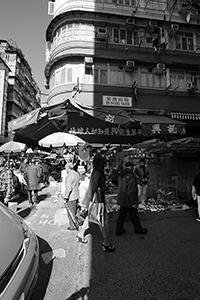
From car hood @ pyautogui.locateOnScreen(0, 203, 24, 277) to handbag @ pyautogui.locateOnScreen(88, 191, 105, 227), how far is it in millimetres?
1687

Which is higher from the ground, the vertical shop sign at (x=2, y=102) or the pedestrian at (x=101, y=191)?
the vertical shop sign at (x=2, y=102)

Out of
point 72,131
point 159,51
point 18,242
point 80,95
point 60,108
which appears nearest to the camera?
point 18,242

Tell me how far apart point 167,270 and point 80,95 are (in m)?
13.4

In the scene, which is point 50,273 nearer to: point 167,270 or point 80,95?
point 167,270

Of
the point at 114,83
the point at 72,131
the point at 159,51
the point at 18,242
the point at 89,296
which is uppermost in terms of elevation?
the point at 159,51

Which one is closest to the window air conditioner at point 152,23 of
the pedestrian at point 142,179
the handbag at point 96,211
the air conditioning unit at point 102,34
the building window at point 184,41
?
the building window at point 184,41

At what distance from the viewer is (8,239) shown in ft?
6.66

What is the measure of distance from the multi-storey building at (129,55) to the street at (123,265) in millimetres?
11457

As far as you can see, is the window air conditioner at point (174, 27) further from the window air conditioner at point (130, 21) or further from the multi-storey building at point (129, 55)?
the window air conditioner at point (130, 21)

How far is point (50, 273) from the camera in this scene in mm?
3021

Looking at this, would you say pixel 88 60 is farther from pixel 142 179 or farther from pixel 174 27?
pixel 142 179

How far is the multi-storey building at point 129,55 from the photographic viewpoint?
14820mm

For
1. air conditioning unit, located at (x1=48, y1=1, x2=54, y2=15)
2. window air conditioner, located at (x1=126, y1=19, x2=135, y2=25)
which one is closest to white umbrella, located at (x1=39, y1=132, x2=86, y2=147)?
window air conditioner, located at (x1=126, y1=19, x2=135, y2=25)

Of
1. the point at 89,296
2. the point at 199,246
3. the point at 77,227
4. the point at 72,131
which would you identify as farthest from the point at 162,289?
the point at 72,131
